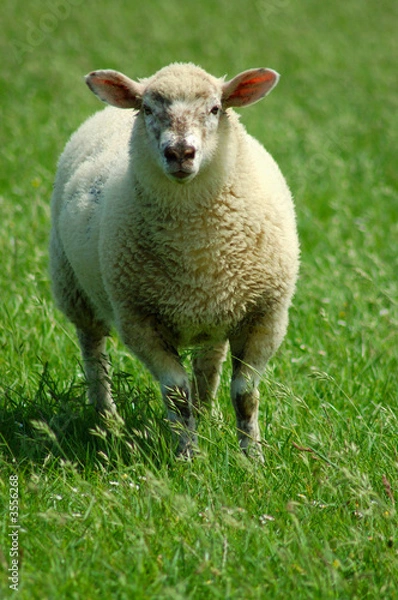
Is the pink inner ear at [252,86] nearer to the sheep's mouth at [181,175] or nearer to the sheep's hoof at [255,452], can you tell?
the sheep's mouth at [181,175]

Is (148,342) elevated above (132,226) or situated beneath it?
situated beneath

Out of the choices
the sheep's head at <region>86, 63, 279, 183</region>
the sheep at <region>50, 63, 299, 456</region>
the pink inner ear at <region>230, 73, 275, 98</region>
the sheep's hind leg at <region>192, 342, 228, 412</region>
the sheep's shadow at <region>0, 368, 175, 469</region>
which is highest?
the pink inner ear at <region>230, 73, 275, 98</region>

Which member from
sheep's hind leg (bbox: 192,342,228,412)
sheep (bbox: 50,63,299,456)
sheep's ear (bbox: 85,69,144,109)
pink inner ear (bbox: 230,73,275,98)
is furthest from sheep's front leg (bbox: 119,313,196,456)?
pink inner ear (bbox: 230,73,275,98)

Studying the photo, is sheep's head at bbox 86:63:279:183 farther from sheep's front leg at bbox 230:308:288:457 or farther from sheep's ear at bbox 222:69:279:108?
sheep's front leg at bbox 230:308:288:457

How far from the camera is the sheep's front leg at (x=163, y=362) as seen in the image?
392cm

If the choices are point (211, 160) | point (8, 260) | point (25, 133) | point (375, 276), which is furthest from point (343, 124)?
point (211, 160)

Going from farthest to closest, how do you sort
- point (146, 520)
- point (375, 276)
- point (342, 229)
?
point (342, 229), point (375, 276), point (146, 520)

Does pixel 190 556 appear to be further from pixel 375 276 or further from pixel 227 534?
pixel 375 276

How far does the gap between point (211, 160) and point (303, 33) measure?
1220 cm

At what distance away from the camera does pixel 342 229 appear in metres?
7.27

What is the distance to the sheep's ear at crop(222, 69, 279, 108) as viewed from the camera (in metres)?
4.02

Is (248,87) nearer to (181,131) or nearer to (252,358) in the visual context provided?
(181,131)

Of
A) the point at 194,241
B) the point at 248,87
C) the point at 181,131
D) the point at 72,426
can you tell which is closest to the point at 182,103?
the point at 181,131

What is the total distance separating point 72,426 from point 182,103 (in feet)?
4.86
